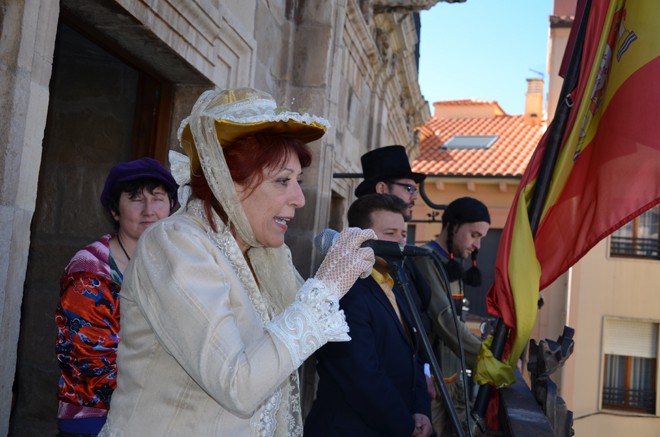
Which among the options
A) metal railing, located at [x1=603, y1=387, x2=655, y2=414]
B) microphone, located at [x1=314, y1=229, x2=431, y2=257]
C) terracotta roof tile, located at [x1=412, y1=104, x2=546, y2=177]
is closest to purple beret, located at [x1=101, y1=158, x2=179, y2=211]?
microphone, located at [x1=314, y1=229, x2=431, y2=257]

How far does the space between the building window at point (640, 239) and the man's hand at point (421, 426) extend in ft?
42.5

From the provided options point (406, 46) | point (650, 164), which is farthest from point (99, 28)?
point (406, 46)

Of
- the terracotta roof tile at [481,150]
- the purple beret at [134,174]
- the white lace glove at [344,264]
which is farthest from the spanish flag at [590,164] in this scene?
the terracotta roof tile at [481,150]

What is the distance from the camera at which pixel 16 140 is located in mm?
1854

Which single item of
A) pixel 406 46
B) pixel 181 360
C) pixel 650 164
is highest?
pixel 406 46

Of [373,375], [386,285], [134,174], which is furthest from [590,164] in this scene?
[134,174]

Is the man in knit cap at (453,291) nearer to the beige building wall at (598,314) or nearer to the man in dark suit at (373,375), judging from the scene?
the man in dark suit at (373,375)

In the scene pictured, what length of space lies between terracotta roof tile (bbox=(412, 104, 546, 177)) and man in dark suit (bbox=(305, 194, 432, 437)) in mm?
13829

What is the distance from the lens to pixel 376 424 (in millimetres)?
2373

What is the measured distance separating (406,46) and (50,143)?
4985 millimetres

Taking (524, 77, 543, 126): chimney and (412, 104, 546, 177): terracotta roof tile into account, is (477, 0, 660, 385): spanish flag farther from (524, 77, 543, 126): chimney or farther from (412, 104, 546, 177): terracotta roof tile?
(524, 77, 543, 126): chimney

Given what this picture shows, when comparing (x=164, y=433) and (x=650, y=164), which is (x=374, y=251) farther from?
(x=650, y=164)

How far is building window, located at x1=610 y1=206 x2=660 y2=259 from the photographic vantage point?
14.3 m

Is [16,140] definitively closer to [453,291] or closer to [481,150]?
[453,291]
